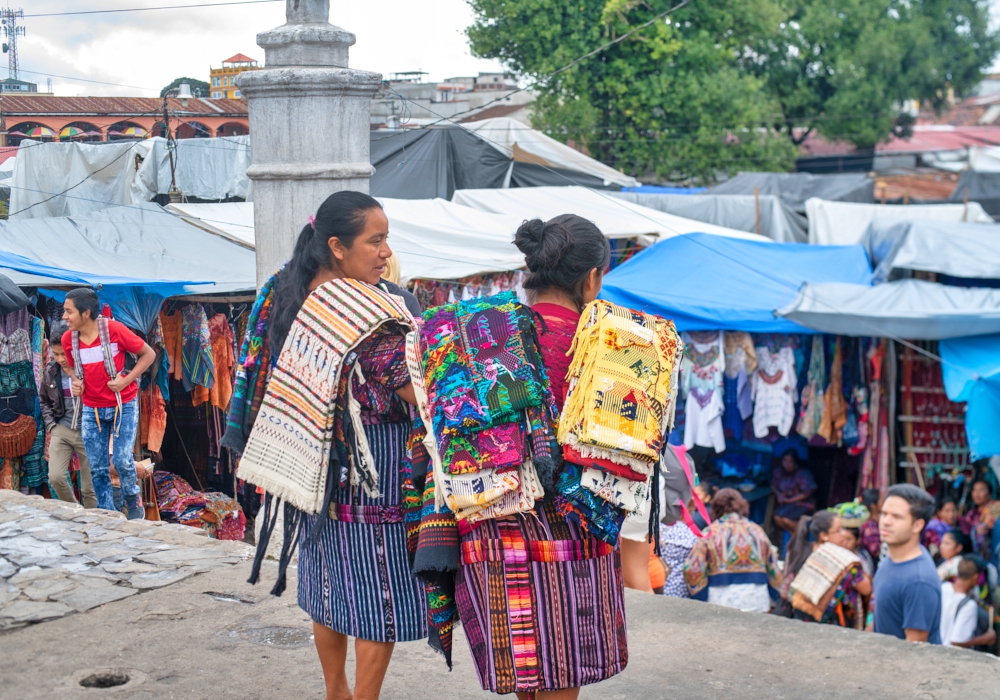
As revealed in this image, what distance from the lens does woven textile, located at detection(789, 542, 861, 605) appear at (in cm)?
571

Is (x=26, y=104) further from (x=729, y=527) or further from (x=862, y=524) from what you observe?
(x=862, y=524)

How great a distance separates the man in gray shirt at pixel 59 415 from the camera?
672cm

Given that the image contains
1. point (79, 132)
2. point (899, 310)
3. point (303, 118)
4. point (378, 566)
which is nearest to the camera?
point (378, 566)

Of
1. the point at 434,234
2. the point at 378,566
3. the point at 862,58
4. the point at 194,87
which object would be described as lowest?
the point at 378,566

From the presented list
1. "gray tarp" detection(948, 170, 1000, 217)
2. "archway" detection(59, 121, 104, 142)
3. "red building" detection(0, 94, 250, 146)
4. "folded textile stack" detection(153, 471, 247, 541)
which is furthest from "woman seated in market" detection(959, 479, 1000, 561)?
"gray tarp" detection(948, 170, 1000, 217)

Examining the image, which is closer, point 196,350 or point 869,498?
point 196,350

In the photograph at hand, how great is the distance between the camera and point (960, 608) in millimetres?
5922

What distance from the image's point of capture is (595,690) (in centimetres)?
323

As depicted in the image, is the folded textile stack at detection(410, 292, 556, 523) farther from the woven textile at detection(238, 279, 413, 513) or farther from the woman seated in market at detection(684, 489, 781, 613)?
the woman seated in market at detection(684, 489, 781, 613)

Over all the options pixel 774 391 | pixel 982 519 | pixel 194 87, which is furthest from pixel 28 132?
pixel 982 519

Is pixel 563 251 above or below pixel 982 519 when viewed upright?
above

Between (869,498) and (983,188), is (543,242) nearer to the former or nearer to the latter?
(869,498)

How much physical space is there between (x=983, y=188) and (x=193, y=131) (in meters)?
13.0

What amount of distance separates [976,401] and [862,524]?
49.0 inches
